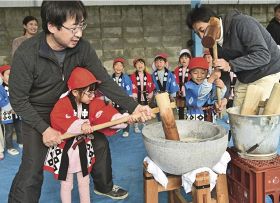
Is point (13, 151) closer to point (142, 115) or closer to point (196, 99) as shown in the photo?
point (196, 99)

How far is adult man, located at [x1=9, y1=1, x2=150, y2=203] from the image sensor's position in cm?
206

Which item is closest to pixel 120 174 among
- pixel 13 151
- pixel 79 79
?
pixel 79 79

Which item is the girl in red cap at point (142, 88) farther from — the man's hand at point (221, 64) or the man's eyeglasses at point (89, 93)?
the man's hand at point (221, 64)

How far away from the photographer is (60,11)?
2014 millimetres

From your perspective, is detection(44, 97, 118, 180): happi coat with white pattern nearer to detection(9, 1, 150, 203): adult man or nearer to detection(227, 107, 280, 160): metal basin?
detection(9, 1, 150, 203): adult man

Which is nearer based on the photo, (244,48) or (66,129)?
(66,129)

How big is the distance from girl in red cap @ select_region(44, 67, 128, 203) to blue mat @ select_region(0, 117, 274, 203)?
483mm

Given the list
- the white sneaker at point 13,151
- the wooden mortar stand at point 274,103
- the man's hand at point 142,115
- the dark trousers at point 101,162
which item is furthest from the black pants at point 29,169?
the white sneaker at point 13,151

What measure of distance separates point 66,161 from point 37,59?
2.52 ft

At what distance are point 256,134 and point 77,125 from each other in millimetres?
1155

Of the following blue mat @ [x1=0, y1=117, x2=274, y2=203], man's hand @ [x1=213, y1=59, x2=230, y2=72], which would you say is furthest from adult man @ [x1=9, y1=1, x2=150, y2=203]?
blue mat @ [x1=0, y1=117, x2=274, y2=203]

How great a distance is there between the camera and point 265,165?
2146mm

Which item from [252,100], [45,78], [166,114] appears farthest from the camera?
[252,100]

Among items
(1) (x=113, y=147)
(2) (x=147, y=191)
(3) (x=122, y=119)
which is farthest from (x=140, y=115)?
(1) (x=113, y=147)
